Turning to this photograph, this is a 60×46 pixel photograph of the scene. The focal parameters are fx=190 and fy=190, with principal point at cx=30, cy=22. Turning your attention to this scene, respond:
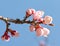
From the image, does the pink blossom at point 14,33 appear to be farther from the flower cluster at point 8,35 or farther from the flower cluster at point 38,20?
the flower cluster at point 38,20

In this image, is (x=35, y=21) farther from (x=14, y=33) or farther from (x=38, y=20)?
(x=14, y=33)

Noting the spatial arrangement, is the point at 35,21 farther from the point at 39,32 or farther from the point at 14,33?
the point at 14,33

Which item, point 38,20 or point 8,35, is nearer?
point 38,20

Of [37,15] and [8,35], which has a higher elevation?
[37,15]

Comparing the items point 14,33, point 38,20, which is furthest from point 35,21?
point 14,33

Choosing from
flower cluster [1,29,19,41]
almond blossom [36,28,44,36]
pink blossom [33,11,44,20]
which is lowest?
flower cluster [1,29,19,41]

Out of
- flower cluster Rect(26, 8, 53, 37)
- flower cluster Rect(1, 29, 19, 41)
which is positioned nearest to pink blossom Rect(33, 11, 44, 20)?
flower cluster Rect(26, 8, 53, 37)

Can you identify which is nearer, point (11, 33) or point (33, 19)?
point (33, 19)

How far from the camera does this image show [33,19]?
1.46 m

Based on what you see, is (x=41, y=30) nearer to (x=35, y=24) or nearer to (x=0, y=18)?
(x=35, y=24)

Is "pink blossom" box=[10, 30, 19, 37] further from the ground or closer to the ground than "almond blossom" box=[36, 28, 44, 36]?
closer to the ground

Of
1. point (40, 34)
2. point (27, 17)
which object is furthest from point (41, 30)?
point (27, 17)

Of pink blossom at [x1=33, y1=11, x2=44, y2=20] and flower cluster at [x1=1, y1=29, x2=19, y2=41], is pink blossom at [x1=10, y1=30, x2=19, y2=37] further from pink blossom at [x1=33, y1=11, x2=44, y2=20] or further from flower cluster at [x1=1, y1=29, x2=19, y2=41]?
pink blossom at [x1=33, y1=11, x2=44, y2=20]

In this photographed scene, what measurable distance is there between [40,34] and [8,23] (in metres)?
0.27
